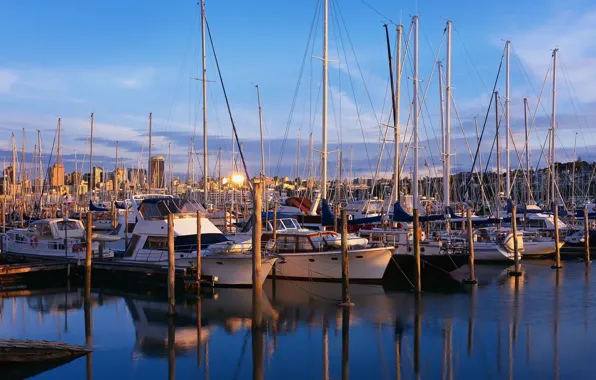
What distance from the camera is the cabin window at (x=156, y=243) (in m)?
29.7

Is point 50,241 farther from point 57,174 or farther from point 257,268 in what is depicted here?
point 57,174

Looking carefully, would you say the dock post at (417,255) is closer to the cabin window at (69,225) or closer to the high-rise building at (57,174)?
the cabin window at (69,225)

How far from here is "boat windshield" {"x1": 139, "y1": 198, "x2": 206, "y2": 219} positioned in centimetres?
3020

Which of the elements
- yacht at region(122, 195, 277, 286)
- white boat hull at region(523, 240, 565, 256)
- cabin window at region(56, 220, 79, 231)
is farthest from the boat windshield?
white boat hull at region(523, 240, 565, 256)

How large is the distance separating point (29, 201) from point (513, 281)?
70437 millimetres

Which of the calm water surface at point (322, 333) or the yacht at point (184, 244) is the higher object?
the yacht at point (184, 244)

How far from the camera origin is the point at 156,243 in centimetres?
2991

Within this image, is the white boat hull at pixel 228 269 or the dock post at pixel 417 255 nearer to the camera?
the dock post at pixel 417 255

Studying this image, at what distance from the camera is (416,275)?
84.4 ft

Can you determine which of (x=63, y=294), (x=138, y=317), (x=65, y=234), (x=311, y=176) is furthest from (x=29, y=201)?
(x=138, y=317)

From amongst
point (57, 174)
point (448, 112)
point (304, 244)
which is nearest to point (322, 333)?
point (304, 244)

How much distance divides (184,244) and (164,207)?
262 centimetres

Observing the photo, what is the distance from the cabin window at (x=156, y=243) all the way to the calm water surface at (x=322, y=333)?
354cm

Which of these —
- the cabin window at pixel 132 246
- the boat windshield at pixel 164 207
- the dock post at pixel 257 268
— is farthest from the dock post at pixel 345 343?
the cabin window at pixel 132 246
